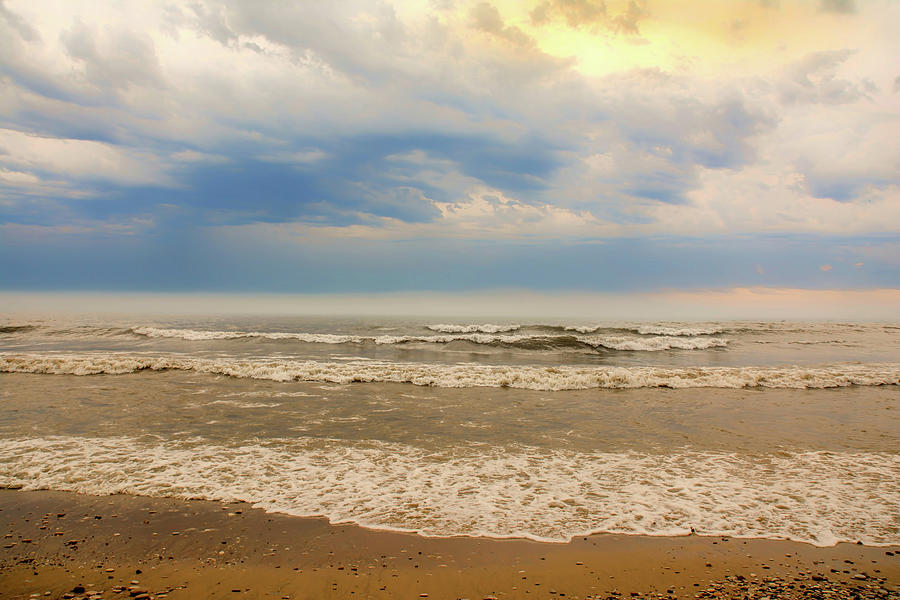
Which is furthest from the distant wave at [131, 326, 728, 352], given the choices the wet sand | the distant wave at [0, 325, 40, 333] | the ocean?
the wet sand

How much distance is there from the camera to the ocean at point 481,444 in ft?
18.8

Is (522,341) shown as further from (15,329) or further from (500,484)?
(15,329)

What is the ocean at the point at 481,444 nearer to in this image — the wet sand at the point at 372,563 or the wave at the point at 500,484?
the wave at the point at 500,484

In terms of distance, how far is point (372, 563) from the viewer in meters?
4.43

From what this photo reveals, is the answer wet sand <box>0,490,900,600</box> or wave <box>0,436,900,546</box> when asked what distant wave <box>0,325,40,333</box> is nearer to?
wave <box>0,436,900,546</box>

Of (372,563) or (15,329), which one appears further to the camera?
(15,329)

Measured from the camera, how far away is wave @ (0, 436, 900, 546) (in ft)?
17.6

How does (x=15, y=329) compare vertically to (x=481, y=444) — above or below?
above

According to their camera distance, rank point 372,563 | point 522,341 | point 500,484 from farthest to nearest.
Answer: point 522,341, point 500,484, point 372,563

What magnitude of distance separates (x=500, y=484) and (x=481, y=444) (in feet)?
7.09

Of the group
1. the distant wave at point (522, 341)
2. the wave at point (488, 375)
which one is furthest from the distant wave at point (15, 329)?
the wave at point (488, 375)

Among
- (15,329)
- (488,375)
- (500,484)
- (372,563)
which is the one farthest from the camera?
(15,329)

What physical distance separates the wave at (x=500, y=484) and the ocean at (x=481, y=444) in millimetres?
38

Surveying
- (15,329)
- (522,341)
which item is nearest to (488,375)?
(522,341)
